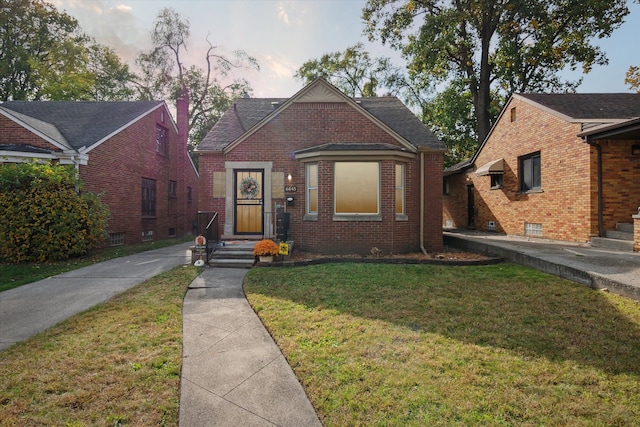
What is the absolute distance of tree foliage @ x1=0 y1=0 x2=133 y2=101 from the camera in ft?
72.4

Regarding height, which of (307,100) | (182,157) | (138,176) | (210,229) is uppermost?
(307,100)

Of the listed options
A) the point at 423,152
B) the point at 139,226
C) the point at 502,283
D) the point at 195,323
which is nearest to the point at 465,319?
the point at 502,283

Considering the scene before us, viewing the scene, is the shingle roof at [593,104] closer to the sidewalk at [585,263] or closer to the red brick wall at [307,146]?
the sidewalk at [585,263]

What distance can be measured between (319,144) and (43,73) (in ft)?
85.5

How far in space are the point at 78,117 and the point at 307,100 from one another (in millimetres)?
10821

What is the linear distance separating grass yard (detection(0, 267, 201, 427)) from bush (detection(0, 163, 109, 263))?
599 centimetres

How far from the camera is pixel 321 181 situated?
30.3 ft

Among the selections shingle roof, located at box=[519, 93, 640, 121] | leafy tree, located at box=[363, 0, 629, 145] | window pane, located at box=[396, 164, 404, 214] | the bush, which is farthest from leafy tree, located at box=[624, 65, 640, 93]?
the bush

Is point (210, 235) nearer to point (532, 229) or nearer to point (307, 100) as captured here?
point (307, 100)

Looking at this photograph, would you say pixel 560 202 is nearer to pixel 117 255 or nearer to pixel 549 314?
pixel 549 314

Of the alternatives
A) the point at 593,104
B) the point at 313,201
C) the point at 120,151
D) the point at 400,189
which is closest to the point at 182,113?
the point at 120,151

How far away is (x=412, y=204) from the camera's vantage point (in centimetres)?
976

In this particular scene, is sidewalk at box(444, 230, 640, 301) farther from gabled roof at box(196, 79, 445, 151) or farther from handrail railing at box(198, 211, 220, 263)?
handrail railing at box(198, 211, 220, 263)

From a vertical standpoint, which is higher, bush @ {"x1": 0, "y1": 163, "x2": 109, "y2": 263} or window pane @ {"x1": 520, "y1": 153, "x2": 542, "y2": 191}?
window pane @ {"x1": 520, "y1": 153, "x2": 542, "y2": 191}
